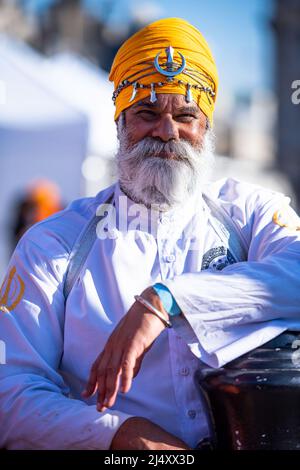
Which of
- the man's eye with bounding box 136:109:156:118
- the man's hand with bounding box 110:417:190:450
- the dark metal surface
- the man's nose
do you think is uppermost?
the man's eye with bounding box 136:109:156:118

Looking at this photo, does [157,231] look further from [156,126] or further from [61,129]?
[61,129]

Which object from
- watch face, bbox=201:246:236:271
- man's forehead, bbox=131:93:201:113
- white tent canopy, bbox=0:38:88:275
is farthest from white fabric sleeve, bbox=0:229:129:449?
white tent canopy, bbox=0:38:88:275

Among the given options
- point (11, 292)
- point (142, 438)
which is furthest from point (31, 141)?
point (142, 438)

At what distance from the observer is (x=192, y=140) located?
2.93 meters

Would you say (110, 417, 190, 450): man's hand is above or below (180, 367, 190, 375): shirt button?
below

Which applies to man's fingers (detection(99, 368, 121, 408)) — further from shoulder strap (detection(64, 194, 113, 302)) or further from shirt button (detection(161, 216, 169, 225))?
shirt button (detection(161, 216, 169, 225))

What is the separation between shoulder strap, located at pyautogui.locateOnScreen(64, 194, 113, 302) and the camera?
271 centimetres

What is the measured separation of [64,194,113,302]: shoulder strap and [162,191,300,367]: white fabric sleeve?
464 mm

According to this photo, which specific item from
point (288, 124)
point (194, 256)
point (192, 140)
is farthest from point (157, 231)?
point (288, 124)

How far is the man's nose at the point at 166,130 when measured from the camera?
2.84 meters

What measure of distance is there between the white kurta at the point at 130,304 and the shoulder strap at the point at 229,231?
0.08ft

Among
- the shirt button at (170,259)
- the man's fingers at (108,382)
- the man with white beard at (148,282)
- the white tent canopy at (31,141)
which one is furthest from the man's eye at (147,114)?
the white tent canopy at (31,141)

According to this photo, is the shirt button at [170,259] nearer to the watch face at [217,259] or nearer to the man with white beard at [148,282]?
the man with white beard at [148,282]

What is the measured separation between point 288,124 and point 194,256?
32.2 m
